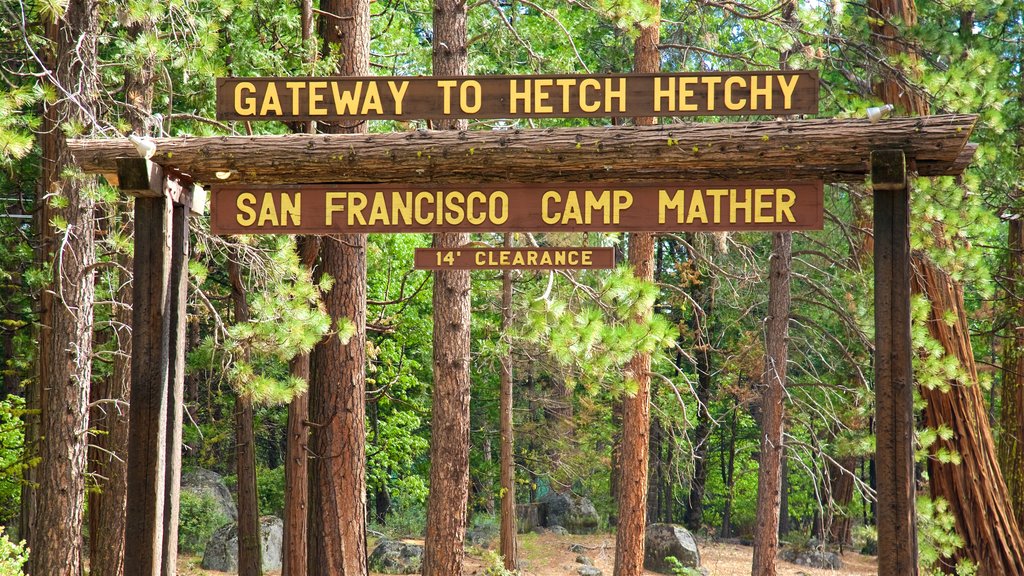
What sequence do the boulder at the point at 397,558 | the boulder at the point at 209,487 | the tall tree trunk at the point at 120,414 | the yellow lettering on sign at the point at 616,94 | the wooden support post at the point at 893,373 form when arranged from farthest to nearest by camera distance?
the boulder at the point at 209,487
the boulder at the point at 397,558
the tall tree trunk at the point at 120,414
the yellow lettering on sign at the point at 616,94
the wooden support post at the point at 893,373

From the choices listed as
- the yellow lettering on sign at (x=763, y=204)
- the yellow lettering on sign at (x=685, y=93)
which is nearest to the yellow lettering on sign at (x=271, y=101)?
the yellow lettering on sign at (x=685, y=93)

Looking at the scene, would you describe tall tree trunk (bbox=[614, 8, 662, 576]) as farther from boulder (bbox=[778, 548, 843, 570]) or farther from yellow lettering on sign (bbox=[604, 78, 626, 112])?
boulder (bbox=[778, 548, 843, 570])

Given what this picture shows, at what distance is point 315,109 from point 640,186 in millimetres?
1958

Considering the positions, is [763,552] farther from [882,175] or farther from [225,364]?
[882,175]

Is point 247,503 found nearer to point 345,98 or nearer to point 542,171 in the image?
point 345,98

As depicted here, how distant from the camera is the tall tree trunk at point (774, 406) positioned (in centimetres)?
1451

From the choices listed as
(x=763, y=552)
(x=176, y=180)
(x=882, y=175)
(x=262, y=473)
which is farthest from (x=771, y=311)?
(x=262, y=473)

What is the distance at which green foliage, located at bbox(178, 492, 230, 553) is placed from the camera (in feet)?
61.8

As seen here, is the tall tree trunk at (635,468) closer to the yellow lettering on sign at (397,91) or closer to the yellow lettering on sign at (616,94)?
the yellow lettering on sign at (616,94)

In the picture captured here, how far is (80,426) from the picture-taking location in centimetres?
882

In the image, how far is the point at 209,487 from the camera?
66.3 feet

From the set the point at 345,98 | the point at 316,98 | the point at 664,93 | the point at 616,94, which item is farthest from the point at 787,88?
the point at 316,98

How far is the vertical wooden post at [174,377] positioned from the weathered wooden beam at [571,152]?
416 millimetres

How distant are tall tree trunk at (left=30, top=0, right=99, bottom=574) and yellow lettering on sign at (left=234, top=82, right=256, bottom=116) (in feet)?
11.3
